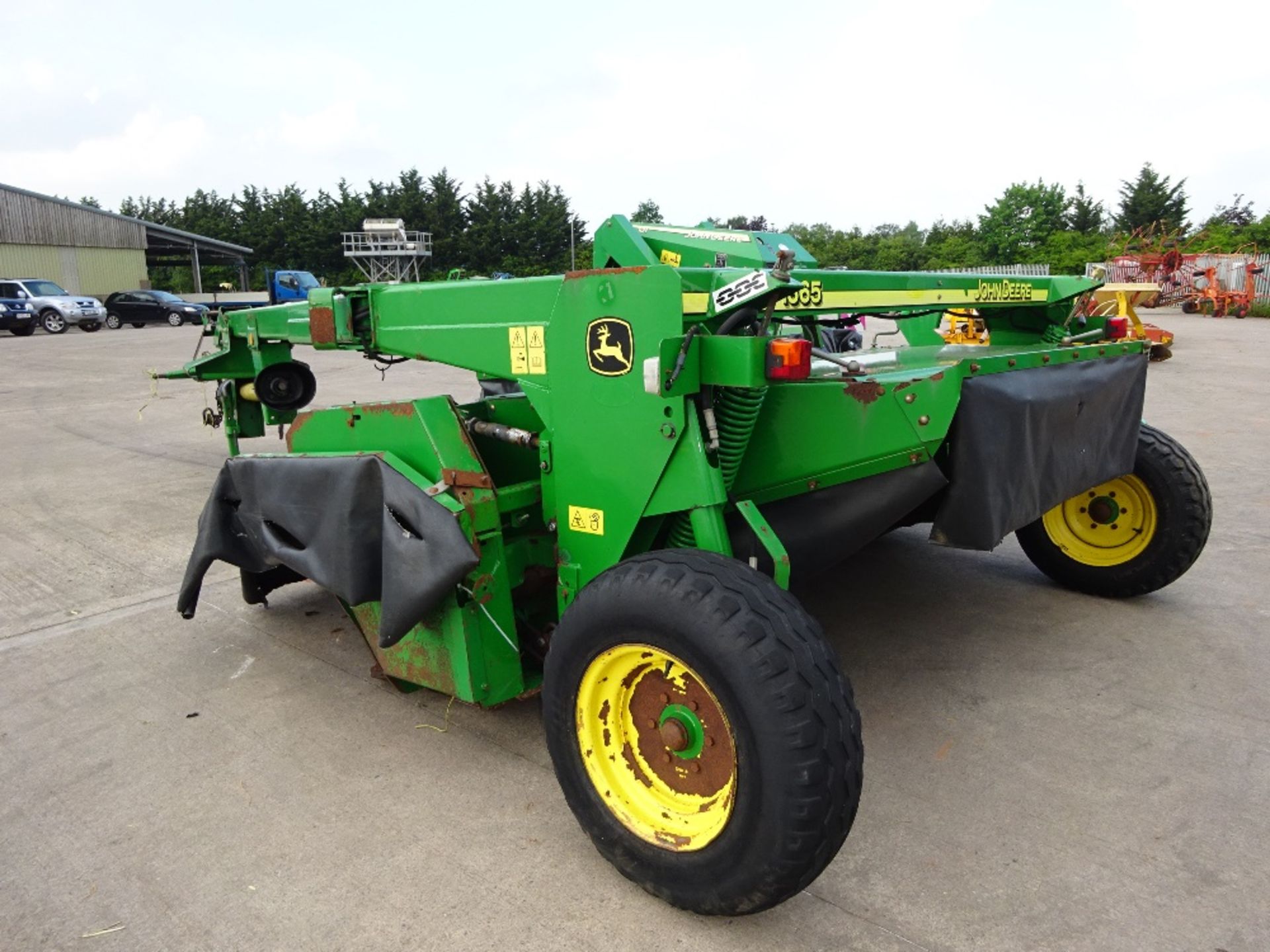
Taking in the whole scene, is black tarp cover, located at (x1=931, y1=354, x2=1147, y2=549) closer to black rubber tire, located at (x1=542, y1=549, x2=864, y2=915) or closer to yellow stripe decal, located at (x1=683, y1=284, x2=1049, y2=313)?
yellow stripe decal, located at (x1=683, y1=284, x2=1049, y2=313)

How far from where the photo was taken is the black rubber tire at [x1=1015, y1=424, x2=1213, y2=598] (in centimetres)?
386

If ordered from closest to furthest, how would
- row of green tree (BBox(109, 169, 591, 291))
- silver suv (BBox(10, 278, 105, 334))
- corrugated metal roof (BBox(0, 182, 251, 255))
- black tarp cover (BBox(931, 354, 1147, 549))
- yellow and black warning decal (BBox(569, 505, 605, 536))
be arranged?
yellow and black warning decal (BBox(569, 505, 605, 536)) → black tarp cover (BBox(931, 354, 1147, 549)) → silver suv (BBox(10, 278, 105, 334)) → corrugated metal roof (BBox(0, 182, 251, 255)) → row of green tree (BBox(109, 169, 591, 291))

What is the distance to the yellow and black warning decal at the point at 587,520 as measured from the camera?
259 cm

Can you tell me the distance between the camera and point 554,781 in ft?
9.22

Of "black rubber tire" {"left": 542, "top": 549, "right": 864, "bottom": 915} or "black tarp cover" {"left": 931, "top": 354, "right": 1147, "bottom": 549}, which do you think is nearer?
"black rubber tire" {"left": 542, "top": 549, "right": 864, "bottom": 915}

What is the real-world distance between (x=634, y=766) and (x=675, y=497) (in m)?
0.70

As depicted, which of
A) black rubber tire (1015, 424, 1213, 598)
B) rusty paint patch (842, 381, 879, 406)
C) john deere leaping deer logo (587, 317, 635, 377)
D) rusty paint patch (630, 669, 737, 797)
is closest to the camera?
rusty paint patch (630, 669, 737, 797)

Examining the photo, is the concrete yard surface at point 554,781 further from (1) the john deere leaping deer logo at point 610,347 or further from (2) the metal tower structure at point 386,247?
(2) the metal tower structure at point 386,247

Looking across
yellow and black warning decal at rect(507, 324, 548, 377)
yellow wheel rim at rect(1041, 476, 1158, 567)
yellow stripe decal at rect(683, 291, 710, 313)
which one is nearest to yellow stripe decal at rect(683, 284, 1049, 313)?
yellow stripe decal at rect(683, 291, 710, 313)

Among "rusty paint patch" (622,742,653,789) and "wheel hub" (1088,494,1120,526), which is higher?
"wheel hub" (1088,494,1120,526)

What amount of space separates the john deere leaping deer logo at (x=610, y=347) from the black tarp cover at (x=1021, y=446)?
3.74 feet

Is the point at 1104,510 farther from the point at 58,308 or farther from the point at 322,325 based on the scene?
the point at 58,308

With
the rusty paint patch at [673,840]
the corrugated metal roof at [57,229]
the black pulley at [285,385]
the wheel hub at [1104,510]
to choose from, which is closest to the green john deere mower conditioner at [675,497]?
the rusty paint patch at [673,840]

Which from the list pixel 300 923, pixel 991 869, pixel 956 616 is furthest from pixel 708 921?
pixel 956 616
